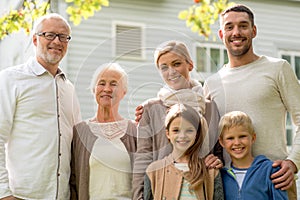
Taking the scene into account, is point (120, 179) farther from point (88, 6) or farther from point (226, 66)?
point (88, 6)

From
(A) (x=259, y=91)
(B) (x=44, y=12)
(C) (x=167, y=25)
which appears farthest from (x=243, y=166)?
(C) (x=167, y=25)

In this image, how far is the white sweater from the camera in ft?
11.9

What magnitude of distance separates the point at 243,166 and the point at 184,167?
343 mm

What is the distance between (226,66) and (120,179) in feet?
3.09

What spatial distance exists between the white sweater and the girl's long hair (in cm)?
22

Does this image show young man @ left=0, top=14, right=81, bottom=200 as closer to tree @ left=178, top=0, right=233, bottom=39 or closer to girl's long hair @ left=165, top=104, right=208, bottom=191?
girl's long hair @ left=165, top=104, right=208, bottom=191

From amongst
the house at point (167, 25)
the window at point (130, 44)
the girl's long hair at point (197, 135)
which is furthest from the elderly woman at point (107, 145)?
the house at point (167, 25)

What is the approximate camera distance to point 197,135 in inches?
139

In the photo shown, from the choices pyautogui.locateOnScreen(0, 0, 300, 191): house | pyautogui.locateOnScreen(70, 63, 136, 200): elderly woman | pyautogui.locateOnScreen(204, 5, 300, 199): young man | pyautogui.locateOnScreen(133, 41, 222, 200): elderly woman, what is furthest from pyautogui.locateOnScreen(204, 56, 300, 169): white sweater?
pyautogui.locateOnScreen(0, 0, 300, 191): house

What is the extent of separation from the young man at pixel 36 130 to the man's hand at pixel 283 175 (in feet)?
4.01

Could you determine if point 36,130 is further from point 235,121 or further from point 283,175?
point 283,175

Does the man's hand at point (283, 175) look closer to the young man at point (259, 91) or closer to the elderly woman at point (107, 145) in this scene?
the young man at point (259, 91)

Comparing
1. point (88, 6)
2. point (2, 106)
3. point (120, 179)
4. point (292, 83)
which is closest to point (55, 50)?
point (2, 106)

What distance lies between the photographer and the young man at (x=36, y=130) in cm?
370
